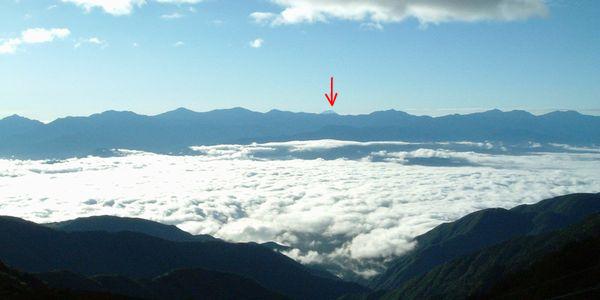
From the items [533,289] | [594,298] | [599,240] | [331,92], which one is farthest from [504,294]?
[331,92]

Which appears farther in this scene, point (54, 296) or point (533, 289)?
point (533, 289)

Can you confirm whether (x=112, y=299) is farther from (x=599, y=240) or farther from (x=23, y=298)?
(x=599, y=240)

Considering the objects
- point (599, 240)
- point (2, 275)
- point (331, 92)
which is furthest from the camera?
point (599, 240)

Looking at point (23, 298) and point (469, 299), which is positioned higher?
point (23, 298)

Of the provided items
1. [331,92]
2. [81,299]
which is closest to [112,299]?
[81,299]

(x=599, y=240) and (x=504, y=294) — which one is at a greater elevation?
(x=599, y=240)

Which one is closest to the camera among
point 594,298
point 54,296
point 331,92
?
point 594,298

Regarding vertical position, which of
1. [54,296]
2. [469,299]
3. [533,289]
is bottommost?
[469,299]

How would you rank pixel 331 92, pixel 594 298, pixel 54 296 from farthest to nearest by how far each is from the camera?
pixel 331 92 < pixel 54 296 < pixel 594 298

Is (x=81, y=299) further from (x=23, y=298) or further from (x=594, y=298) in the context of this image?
(x=594, y=298)
